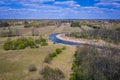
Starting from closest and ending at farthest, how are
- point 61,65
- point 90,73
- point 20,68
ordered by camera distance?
1. point 90,73
2. point 20,68
3. point 61,65

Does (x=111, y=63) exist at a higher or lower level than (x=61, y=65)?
higher

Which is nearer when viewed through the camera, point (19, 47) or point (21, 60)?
point (21, 60)

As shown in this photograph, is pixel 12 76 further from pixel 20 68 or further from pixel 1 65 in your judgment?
pixel 1 65

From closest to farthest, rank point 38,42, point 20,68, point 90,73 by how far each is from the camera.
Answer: point 90,73, point 20,68, point 38,42

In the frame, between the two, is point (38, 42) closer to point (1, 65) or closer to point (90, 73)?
point (1, 65)

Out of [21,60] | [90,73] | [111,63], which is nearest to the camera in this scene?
[90,73]

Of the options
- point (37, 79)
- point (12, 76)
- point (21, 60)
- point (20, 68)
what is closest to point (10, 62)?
point (21, 60)

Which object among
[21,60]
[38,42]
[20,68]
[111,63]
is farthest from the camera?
[38,42]

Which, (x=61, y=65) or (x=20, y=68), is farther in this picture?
(x=61, y=65)

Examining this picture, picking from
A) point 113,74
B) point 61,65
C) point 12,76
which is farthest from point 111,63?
point 12,76

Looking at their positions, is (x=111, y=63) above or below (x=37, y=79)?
above
